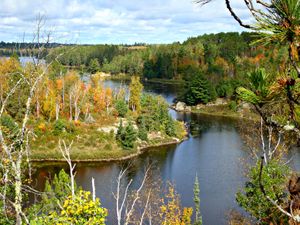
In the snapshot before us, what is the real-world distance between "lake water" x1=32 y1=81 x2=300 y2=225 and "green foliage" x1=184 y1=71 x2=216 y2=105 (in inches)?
597

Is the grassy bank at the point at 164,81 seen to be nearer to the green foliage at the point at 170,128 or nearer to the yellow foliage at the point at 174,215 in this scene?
the green foliage at the point at 170,128

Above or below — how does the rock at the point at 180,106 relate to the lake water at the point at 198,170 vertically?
above

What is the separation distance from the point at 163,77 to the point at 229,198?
68.5 metres

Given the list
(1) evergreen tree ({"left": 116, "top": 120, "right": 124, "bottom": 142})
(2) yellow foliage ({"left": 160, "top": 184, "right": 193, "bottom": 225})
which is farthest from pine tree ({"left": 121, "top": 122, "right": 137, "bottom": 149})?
(2) yellow foliage ({"left": 160, "top": 184, "right": 193, "bottom": 225})

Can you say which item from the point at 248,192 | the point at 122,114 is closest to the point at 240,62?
the point at 122,114

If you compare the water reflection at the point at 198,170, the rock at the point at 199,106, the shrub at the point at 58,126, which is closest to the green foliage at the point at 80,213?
the water reflection at the point at 198,170

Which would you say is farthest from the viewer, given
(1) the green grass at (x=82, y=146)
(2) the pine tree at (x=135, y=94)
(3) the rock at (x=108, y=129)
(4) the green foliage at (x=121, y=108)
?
(2) the pine tree at (x=135, y=94)

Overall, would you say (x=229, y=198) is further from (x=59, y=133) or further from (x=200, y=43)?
(x=200, y=43)

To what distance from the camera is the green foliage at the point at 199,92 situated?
58.5m

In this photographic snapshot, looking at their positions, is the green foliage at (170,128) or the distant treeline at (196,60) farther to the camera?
the distant treeline at (196,60)

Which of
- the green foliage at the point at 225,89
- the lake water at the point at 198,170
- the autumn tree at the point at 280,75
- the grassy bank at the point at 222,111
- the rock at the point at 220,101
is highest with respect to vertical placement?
the autumn tree at the point at 280,75

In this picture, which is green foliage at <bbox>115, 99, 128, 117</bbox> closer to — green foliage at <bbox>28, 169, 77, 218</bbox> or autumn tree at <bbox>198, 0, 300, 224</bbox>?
green foliage at <bbox>28, 169, 77, 218</bbox>

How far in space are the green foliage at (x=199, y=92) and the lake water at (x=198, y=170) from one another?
597 inches

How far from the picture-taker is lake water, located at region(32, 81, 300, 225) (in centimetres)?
2491
